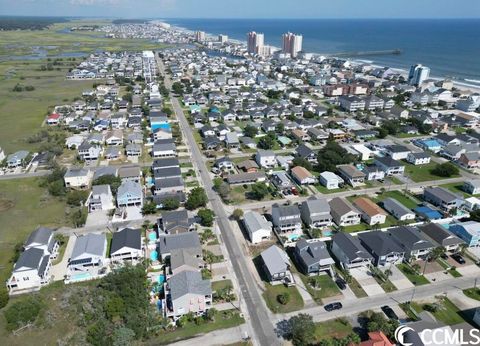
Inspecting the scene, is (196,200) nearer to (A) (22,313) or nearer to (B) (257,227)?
(B) (257,227)

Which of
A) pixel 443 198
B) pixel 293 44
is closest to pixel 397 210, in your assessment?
pixel 443 198

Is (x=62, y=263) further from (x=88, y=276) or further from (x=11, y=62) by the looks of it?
(x=11, y=62)

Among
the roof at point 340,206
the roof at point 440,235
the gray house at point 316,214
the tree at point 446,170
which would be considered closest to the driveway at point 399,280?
the roof at point 440,235

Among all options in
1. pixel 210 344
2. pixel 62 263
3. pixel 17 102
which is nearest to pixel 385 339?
pixel 210 344

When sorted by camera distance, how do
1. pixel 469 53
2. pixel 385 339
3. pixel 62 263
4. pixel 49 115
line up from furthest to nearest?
pixel 469 53
pixel 49 115
pixel 62 263
pixel 385 339

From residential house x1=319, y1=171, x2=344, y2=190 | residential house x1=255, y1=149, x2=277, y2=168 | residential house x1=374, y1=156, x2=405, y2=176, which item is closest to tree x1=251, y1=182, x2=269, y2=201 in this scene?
residential house x1=255, y1=149, x2=277, y2=168
